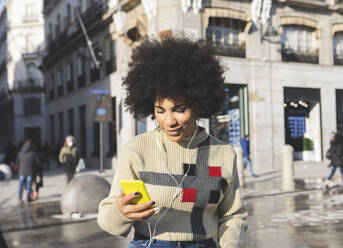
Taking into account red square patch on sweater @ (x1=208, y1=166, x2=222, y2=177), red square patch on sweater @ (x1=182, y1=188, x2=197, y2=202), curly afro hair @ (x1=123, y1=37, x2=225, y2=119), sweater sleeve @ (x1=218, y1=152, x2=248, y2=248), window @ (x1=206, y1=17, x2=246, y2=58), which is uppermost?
window @ (x1=206, y1=17, x2=246, y2=58)

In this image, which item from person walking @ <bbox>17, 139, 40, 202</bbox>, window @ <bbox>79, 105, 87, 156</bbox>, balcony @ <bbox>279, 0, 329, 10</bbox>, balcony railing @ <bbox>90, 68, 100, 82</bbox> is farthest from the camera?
window @ <bbox>79, 105, 87, 156</bbox>

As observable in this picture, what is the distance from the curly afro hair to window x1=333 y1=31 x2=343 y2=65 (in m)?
20.6

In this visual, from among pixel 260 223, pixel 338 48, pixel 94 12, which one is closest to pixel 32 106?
pixel 94 12

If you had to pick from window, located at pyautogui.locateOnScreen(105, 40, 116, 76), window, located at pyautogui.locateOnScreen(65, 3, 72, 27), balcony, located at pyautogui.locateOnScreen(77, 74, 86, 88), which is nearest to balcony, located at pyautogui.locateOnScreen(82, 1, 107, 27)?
window, located at pyautogui.locateOnScreen(105, 40, 116, 76)

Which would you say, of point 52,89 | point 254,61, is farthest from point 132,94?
point 52,89

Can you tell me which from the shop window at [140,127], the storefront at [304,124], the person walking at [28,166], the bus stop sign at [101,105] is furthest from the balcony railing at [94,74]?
the person walking at [28,166]

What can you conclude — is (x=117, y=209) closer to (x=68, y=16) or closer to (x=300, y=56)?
(x=300, y=56)

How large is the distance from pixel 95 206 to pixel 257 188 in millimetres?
5154

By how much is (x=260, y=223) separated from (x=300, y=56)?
14.6m

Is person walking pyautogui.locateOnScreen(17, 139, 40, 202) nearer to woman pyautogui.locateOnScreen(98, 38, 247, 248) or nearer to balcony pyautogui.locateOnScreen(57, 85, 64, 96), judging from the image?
woman pyautogui.locateOnScreen(98, 38, 247, 248)

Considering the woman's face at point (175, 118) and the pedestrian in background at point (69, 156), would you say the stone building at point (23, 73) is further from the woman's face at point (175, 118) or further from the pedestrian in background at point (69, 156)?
the woman's face at point (175, 118)

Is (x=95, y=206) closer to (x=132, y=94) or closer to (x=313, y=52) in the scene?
(x=132, y=94)

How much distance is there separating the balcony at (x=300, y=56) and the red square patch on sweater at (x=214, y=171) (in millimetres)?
18427

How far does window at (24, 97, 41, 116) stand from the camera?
147 ft
